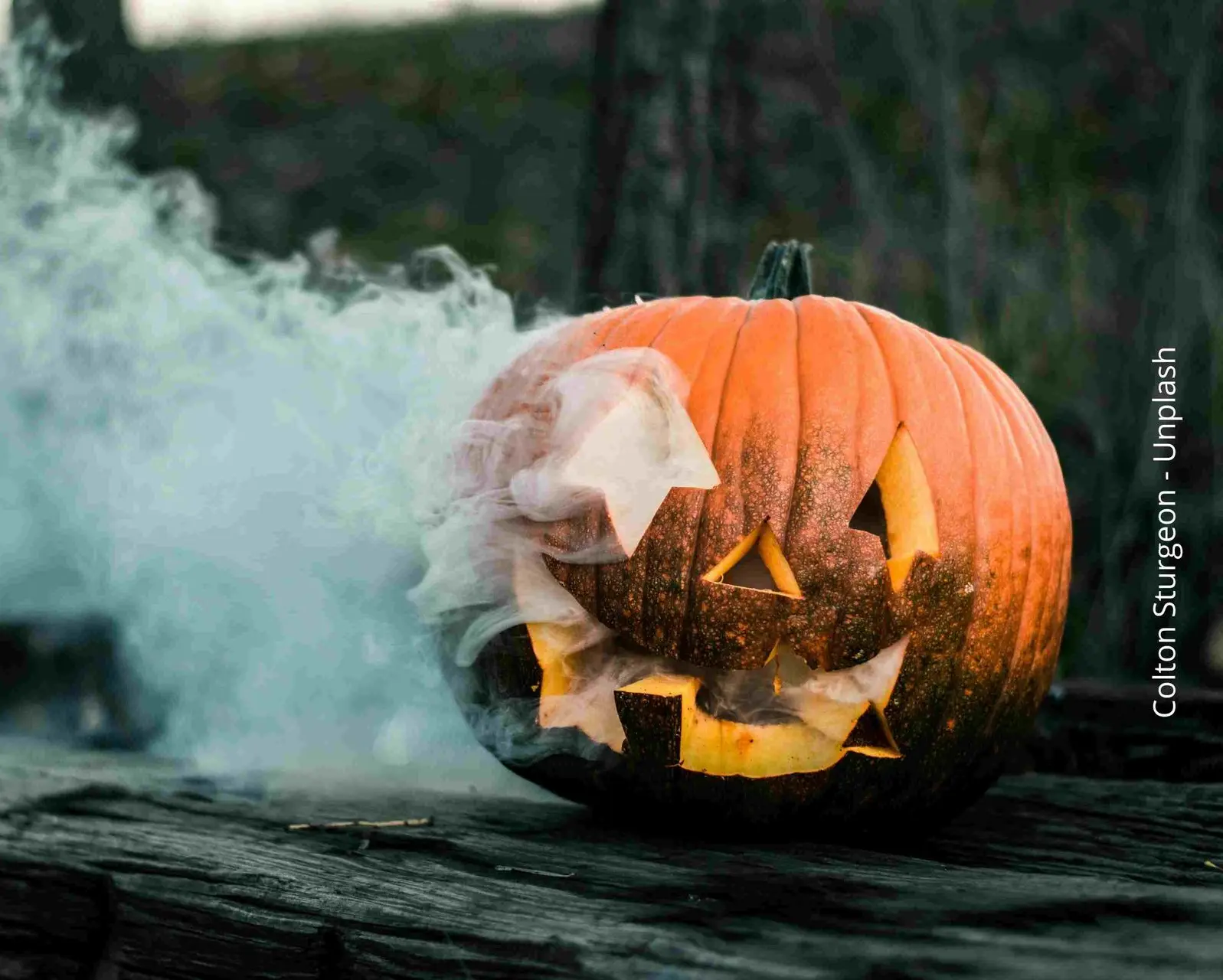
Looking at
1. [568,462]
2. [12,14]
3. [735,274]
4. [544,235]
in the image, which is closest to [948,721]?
[568,462]

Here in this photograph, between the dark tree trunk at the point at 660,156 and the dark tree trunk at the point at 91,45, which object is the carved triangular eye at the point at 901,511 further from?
the dark tree trunk at the point at 91,45

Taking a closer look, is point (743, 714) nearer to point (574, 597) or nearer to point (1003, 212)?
point (574, 597)

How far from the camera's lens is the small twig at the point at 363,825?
1.95m

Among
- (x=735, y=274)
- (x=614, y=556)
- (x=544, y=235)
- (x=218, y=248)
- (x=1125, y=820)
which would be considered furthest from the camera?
(x=544, y=235)

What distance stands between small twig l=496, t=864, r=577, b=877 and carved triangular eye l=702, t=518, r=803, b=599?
436 millimetres

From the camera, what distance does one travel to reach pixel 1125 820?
6.73 feet

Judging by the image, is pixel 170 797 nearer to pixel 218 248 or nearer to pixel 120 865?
pixel 120 865

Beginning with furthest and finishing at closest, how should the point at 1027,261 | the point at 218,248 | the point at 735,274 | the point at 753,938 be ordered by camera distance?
1. the point at 1027,261
2. the point at 735,274
3. the point at 218,248
4. the point at 753,938

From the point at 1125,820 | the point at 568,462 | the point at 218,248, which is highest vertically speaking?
the point at 218,248

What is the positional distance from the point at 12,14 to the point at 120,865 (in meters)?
2.92

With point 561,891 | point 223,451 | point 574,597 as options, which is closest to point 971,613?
point 574,597

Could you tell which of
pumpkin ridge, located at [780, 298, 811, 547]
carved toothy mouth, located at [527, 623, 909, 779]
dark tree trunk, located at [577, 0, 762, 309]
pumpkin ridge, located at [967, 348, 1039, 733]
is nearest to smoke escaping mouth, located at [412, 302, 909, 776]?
carved toothy mouth, located at [527, 623, 909, 779]

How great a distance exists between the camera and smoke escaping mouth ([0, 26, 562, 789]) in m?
2.29

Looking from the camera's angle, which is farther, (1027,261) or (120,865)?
(1027,261)
